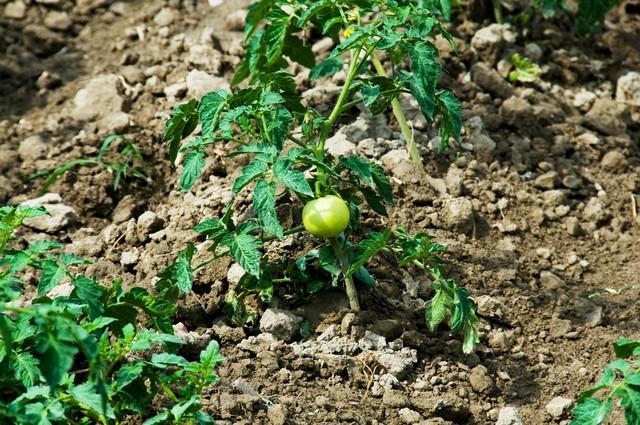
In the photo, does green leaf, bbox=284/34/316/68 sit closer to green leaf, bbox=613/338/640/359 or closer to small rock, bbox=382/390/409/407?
small rock, bbox=382/390/409/407

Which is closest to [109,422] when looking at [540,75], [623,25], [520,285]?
[520,285]

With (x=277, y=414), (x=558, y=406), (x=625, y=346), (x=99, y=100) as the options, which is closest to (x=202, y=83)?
(x=99, y=100)

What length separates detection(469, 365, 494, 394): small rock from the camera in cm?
367

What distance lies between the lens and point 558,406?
3.59m

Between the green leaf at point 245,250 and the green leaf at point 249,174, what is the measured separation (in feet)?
0.69

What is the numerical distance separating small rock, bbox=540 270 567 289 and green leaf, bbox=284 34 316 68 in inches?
50.6

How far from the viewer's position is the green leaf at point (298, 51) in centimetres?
436

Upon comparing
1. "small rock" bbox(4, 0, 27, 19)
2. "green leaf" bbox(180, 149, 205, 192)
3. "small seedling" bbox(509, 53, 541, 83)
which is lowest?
"small seedling" bbox(509, 53, 541, 83)

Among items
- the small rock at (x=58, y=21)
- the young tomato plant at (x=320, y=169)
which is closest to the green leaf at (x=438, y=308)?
the young tomato plant at (x=320, y=169)

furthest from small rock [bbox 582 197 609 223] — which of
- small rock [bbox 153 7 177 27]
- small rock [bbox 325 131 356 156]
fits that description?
small rock [bbox 153 7 177 27]

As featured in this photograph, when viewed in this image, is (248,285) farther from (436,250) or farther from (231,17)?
(231,17)

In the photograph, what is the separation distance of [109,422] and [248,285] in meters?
0.79

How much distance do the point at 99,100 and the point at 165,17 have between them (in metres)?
0.69

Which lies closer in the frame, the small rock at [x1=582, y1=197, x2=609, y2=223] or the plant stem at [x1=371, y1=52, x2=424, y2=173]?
the plant stem at [x1=371, y1=52, x2=424, y2=173]
